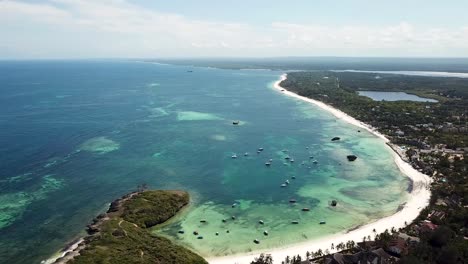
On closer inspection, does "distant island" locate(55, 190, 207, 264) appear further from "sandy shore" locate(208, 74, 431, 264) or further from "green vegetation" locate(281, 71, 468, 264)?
"green vegetation" locate(281, 71, 468, 264)

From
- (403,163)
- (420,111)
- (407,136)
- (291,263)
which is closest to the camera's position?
(291,263)

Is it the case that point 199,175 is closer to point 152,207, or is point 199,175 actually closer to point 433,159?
point 152,207

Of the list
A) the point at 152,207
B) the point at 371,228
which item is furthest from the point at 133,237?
the point at 371,228

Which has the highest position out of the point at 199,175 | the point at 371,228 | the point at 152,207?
the point at 152,207

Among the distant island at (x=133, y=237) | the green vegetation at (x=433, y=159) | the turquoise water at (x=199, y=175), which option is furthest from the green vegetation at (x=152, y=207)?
the green vegetation at (x=433, y=159)

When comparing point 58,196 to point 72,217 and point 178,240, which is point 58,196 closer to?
point 72,217

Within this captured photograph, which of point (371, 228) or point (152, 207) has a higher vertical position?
point (152, 207)

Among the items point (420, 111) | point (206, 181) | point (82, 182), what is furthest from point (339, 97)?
point (82, 182)
